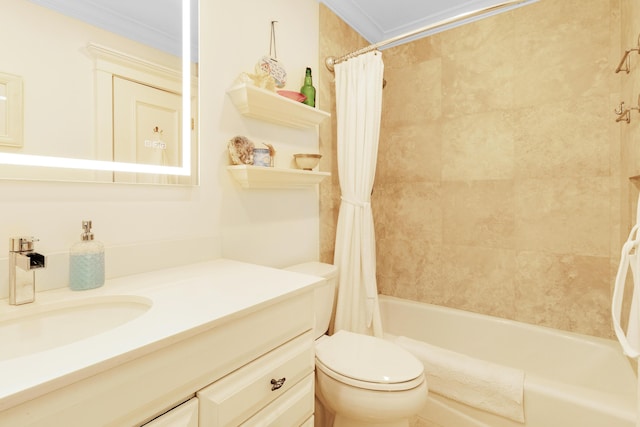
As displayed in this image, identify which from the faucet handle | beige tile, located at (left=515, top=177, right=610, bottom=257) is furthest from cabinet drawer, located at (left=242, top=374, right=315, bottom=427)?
beige tile, located at (left=515, top=177, right=610, bottom=257)

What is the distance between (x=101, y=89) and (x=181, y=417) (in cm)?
97

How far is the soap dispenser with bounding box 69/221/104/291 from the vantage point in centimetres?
89

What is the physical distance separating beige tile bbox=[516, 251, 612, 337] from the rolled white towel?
65cm

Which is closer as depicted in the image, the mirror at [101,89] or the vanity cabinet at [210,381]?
→ the vanity cabinet at [210,381]

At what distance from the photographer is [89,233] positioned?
92 centimetres

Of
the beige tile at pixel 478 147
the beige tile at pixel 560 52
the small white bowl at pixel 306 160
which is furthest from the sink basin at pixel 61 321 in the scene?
the beige tile at pixel 560 52

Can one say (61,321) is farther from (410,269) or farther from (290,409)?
(410,269)

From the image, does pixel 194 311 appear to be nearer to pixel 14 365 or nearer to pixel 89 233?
pixel 14 365

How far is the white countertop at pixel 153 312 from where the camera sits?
46cm

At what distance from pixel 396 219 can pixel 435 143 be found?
23.6 inches

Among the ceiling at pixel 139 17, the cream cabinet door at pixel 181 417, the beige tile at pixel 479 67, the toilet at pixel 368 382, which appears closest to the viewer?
the cream cabinet door at pixel 181 417

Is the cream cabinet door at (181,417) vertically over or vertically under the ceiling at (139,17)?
under

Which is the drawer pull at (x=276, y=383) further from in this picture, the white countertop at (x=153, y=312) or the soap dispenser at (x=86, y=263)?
the soap dispenser at (x=86, y=263)

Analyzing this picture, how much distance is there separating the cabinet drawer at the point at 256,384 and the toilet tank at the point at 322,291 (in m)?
0.56
